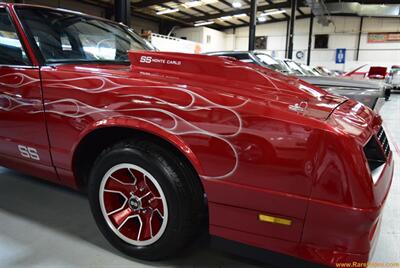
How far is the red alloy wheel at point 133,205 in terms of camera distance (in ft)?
5.35

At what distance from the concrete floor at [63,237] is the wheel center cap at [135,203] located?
0.97ft

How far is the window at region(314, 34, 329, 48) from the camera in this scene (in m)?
24.0

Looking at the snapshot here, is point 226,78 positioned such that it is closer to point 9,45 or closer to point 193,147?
point 193,147

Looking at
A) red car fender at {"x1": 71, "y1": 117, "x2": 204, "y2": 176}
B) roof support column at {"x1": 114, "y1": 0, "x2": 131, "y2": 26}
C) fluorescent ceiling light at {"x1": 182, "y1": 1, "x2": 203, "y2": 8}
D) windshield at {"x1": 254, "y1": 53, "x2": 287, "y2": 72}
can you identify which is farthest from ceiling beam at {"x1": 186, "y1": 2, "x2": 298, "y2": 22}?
red car fender at {"x1": 71, "y1": 117, "x2": 204, "y2": 176}

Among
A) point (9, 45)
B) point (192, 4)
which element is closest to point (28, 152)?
point (9, 45)

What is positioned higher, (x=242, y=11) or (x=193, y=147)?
(x=242, y=11)

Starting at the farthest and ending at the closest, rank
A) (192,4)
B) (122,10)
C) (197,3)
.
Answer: (197,3) → (192,4) → (122,10)

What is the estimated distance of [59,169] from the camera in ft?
6.34

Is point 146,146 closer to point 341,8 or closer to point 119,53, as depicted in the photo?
point 119,53

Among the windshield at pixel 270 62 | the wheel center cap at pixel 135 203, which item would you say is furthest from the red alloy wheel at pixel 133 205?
the windshield at pixel 270 62

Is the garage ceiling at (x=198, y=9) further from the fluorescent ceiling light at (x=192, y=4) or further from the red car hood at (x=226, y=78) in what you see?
the red car hood at (x=226, y=78)

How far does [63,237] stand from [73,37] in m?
1.37

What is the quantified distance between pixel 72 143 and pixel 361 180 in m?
1.46

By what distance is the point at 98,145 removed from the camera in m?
1.87
